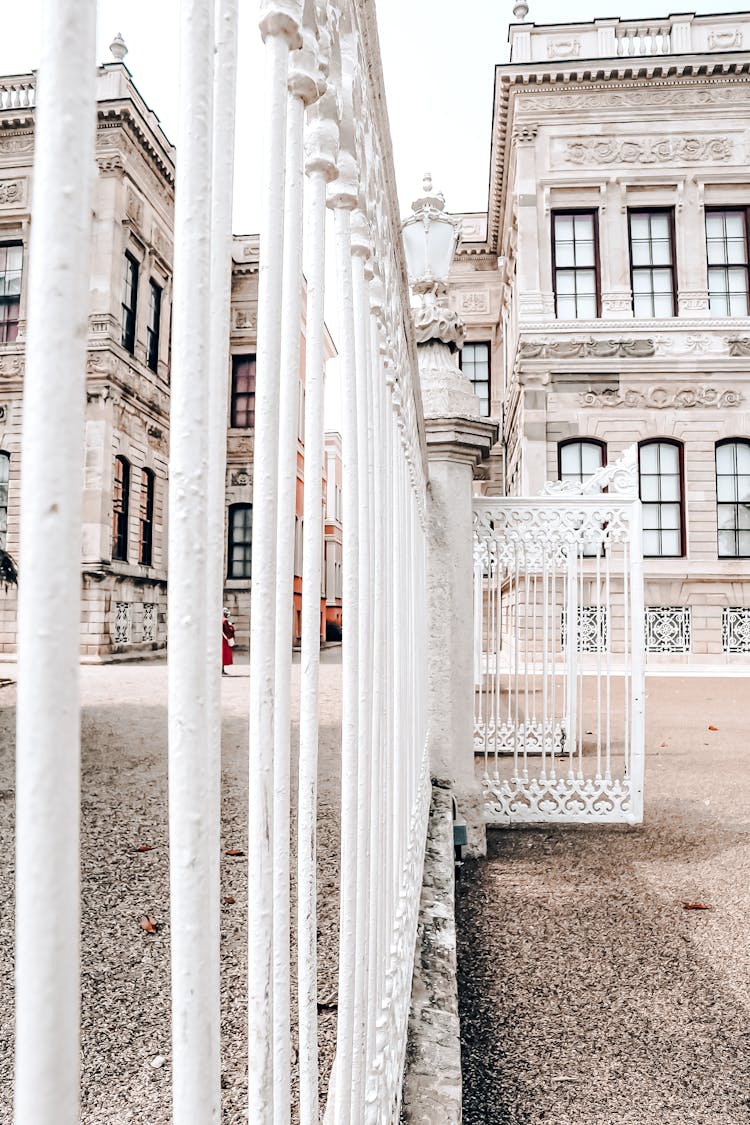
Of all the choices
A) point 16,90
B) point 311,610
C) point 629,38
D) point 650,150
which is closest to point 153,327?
point 16,90

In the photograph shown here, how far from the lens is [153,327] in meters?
18.1

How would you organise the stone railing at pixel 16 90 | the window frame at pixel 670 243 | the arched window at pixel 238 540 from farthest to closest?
the arched window at pixel 238 540 → the stone railing at pixel 16 90 → the window frame at pixel 670 243

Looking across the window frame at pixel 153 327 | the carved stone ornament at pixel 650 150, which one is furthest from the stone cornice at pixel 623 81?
the window frame at pixel 153 327

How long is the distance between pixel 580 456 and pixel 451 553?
11480 millimetres

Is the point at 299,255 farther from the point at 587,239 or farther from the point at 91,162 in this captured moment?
the point at 587,239

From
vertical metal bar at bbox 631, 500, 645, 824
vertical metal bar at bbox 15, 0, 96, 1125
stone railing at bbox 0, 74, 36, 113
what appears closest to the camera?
vertical metal bar at bbox 15, 0, 96, 1125

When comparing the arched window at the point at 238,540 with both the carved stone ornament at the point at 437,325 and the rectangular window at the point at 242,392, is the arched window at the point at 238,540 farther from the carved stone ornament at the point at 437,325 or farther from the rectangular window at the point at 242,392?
the carved stone ornament at the point at 437,325

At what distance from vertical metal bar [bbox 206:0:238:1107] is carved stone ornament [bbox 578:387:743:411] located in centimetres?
1513

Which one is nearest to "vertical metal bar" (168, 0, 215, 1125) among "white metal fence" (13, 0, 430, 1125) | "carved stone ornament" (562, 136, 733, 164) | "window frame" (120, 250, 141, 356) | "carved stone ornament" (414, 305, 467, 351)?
"white metal fence" (13, 0, 430, 1125)

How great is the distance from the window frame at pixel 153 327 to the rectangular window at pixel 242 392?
3.21m

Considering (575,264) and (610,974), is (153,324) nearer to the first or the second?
(575,264)

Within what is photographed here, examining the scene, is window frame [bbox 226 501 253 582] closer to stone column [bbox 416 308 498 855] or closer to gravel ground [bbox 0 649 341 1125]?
gravel ground [bbox 0 649 341 1125]

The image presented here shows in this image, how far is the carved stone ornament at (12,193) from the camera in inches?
637

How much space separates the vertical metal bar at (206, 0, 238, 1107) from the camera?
0.47 meters
